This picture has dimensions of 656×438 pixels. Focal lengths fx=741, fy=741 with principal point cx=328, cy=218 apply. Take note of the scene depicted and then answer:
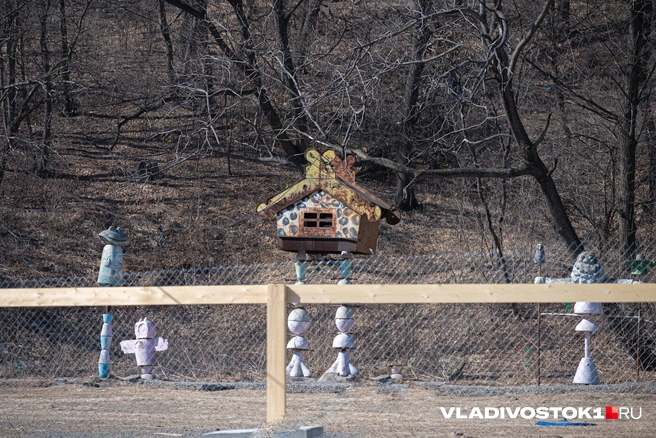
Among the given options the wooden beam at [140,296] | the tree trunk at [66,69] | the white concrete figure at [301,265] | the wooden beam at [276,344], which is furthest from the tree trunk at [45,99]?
the wooden beam at [276,344]

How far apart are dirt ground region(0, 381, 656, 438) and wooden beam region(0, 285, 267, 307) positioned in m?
0.90

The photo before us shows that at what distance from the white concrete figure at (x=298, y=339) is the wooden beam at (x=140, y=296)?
331 centimetres

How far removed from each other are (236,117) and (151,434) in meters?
12.2

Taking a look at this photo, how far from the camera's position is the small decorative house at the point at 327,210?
25.5 ft

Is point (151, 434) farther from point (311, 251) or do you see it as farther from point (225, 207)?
point (225, 207)

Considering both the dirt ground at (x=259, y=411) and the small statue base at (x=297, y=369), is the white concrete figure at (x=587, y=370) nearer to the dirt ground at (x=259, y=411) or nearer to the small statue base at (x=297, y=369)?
the dirt ground at (x=259, y=411)

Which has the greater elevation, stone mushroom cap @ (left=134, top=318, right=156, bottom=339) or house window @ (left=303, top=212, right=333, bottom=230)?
house window @ (left=303, top=212, right=333, bottom=230)

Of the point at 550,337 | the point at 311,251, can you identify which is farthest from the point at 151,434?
the point at 550,337

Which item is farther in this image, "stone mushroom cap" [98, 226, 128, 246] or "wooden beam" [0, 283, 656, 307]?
"stone mushroom cap" [98, 226, 128, 246]

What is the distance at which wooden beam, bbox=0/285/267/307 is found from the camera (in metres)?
5.02

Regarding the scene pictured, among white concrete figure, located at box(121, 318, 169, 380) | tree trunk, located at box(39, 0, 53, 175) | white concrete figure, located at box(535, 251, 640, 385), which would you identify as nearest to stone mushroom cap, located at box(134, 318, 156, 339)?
white concrete figure, located at box(121, 318, 169, 380)

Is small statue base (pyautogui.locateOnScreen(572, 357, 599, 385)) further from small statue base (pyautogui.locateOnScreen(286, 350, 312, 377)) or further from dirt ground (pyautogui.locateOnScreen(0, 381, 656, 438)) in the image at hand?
small statue base (pyautogui.locateOnScreen(286, 350, 312, 377))

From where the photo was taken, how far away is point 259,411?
669 cm

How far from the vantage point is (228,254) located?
13.6 metres
